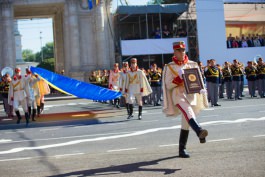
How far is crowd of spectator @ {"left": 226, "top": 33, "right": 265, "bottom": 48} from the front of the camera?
37.1 meters

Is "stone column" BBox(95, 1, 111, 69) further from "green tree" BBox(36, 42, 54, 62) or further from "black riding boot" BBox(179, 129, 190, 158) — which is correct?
"green tree" BBox(36, 42, 54, 62)

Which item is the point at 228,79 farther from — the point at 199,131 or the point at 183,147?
the point at 199,131

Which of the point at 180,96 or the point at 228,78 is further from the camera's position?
the point at 228,78

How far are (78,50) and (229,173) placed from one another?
35.2 metres

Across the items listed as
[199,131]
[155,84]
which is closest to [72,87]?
[155,84]

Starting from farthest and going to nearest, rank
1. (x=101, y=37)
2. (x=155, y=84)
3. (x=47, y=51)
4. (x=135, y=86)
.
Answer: (x=47, y=51), (x=101, y=37), (x=155, y=84), (x=135, y=86)

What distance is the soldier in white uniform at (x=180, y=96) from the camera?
825 cm

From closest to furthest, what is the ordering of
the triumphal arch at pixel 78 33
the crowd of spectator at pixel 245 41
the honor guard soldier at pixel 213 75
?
the honor guard soldier at pixel 213 75 < the crowd of spectator at pixel 245 41 < the triumphal arch at pixel 78 33

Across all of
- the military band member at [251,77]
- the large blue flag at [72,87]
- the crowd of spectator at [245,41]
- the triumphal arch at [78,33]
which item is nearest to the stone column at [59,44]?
the triumphal arch at [78,33]

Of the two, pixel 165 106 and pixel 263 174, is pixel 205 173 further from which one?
pixel 165 106

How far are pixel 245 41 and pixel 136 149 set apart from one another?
97.3ft

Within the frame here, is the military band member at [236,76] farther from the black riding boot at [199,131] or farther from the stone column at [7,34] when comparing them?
the stone column at [7,34]

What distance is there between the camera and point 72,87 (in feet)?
63.0

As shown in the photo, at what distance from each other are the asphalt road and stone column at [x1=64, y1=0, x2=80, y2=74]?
1024 inches
